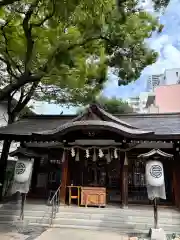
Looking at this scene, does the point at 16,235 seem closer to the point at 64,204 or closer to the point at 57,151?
the point at 64,204

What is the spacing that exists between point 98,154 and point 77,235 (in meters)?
4.84

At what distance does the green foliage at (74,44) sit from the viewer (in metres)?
8.34

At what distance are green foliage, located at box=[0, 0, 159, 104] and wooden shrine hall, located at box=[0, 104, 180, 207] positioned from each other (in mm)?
2733

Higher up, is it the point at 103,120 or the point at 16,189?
the point at 103,120

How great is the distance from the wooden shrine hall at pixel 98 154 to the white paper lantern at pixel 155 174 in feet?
1.53

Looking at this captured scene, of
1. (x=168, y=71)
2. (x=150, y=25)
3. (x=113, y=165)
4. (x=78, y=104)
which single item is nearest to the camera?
(x=150, y=25)

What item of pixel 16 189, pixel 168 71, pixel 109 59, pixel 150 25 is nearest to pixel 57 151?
pixel 16 189

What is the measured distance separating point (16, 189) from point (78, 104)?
863cm

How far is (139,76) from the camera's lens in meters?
14.1

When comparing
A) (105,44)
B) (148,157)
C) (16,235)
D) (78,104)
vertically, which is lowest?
(16,235)

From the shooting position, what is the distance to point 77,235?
8453mm

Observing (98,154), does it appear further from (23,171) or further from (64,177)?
(23,171)

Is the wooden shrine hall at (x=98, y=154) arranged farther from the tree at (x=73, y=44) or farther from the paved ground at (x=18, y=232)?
the paved ground at (x=18, y=232)

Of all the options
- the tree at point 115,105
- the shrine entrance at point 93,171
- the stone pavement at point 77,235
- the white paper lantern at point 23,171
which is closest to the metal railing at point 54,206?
the stone pavement at point 77,235
